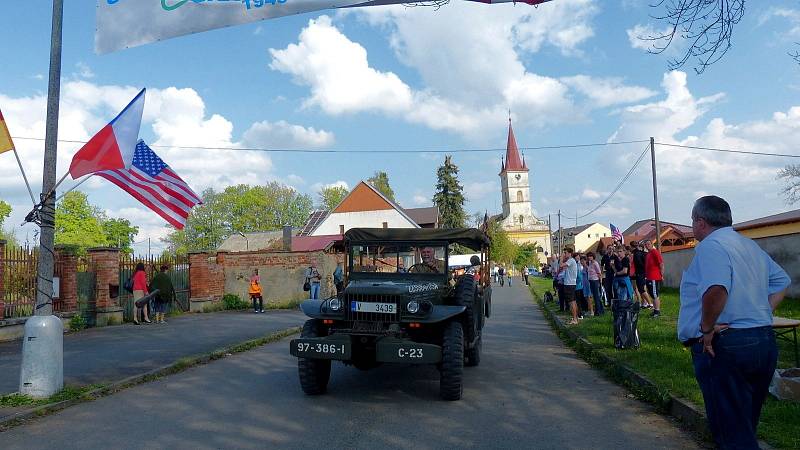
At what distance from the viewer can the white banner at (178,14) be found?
542 cm

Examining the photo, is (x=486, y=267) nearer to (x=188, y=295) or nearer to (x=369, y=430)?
(x=369, y=430)

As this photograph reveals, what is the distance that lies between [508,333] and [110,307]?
11.0 metres

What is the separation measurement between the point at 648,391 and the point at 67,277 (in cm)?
1415

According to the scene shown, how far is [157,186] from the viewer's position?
11.5m

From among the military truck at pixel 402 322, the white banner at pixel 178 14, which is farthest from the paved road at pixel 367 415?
the white banner at pixel 178 14

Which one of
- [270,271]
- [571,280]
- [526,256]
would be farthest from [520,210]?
[571,280]

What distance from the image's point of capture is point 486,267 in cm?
1026

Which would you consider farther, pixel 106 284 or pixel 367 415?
pixel 106 284

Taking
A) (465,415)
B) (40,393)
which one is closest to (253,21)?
(465,415)

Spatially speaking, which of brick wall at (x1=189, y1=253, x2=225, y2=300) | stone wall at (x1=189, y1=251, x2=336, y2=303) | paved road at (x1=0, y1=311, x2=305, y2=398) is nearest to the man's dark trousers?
paved road at (x1=0, y1=311, x2=305, y2=398)

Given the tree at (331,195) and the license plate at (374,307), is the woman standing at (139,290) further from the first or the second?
the tree at (331,195)

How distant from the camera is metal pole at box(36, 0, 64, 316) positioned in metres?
7.41

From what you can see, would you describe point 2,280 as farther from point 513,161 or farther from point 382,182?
point 513,161

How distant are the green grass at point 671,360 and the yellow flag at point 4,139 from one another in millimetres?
8330
